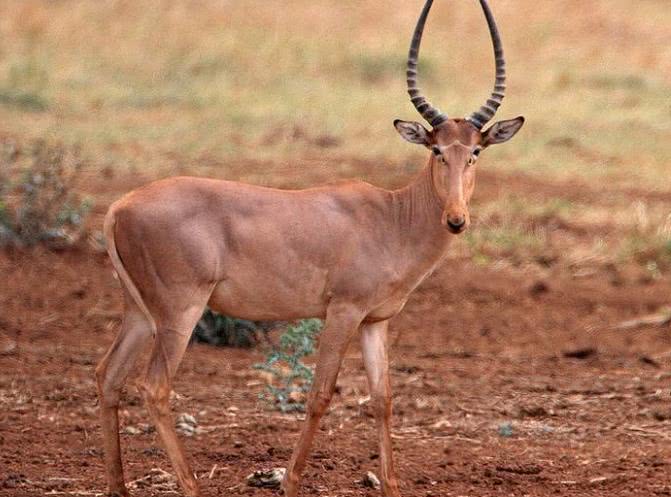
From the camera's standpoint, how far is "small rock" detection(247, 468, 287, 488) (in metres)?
8.09

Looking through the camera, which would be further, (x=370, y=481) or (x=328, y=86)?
(x=328, y=86)

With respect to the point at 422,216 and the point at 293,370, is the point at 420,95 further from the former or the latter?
the point at 293,370

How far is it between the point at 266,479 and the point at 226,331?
11.5 ft

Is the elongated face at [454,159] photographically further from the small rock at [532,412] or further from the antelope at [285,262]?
the small rock at [532,412]

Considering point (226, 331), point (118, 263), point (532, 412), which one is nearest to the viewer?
point (118, 263)

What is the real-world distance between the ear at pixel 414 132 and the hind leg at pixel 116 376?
169cm

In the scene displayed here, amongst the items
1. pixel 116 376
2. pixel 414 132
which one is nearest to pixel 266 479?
pixel 116 376

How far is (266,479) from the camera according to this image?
8.09 m

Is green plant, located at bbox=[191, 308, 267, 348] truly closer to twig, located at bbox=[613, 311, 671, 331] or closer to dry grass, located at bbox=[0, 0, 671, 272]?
twig, located at bbox=[613, 311, 671, 331]

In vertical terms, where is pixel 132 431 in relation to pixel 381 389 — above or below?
below

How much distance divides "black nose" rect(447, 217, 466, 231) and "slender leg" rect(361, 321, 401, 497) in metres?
0.80

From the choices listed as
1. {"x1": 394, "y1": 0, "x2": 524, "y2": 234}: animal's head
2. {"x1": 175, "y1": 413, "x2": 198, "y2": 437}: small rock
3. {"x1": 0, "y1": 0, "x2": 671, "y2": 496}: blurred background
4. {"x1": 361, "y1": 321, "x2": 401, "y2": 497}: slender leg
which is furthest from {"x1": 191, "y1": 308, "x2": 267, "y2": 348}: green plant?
{"x1": 394, "y1": 0, "x2": 524, "y2": 234}: animal's head

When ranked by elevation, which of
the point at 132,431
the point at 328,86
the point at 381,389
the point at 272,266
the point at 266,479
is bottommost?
the point at 266,479

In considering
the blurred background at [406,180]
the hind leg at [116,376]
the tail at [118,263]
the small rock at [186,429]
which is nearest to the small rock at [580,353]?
the blurred background at [406,180]
